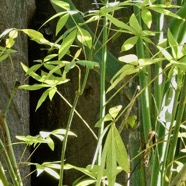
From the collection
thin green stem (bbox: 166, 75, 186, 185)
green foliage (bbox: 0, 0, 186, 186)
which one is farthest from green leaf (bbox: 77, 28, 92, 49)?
thin green stem (bbox: 166, 75, 186, 185)

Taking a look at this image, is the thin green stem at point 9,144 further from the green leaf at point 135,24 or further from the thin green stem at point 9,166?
the green leaf at point 135,24

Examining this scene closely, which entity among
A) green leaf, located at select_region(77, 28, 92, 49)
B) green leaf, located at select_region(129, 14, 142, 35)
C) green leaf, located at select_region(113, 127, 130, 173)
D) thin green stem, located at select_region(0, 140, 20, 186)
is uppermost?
green leaf, located at select_region(129, 14, 142, 35)

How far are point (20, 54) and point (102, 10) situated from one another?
737mm

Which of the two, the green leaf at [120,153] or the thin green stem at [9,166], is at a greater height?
the green leaf at [120,153]

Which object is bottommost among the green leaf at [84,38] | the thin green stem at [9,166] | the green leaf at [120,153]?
the thin green stem at [9,166]

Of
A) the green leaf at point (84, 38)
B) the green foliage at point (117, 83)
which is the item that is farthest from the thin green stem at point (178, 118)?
the green leaf at point (84, 38)

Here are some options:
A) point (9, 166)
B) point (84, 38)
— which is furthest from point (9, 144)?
point (84, 38)

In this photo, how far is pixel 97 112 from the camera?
1264 mm

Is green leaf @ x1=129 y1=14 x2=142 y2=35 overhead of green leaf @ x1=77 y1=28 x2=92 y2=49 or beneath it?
overhead

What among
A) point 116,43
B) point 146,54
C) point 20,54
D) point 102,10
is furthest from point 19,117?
point 102,10

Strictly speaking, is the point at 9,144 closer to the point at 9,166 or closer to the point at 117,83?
the point at 9,166

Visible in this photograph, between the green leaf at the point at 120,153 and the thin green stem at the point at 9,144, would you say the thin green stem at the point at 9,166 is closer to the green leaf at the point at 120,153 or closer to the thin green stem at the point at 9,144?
the thin green stem at the point at 9,144

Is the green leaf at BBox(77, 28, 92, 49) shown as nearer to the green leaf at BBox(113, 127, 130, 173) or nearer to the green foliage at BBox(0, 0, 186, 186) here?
the green foliage at BBox(0, 0, 186, 186)

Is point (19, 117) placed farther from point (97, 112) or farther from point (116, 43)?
point (116, 43)
